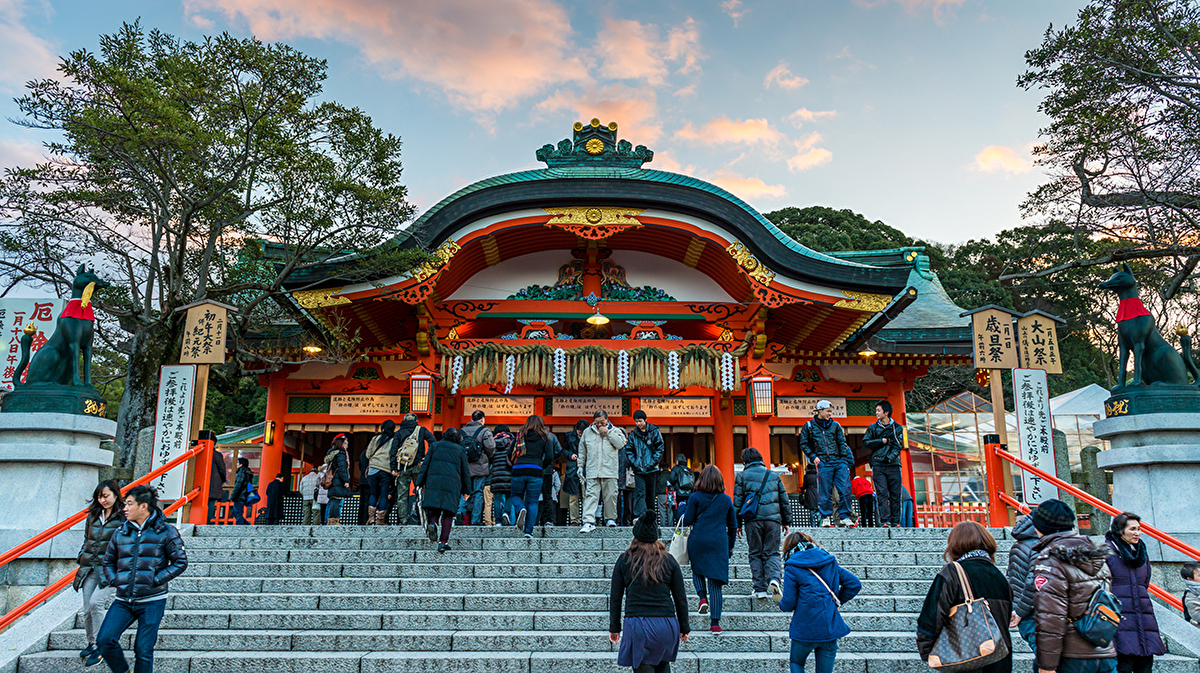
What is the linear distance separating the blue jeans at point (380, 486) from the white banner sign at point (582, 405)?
5.15m

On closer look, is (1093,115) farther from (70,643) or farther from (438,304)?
(70,643)

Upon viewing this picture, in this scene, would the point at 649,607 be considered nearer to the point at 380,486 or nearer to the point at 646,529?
the point at 646,529

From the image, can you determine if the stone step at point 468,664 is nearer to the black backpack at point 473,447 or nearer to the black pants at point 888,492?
the black backpack at point 473,447

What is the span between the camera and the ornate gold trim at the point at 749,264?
12992 mm

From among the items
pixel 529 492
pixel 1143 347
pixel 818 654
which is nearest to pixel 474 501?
pixel 529 492

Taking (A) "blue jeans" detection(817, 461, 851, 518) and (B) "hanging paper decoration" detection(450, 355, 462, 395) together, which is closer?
(A) "blue jeans" detection(817, 461, 851, 518)

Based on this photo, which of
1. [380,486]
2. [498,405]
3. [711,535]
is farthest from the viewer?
[498,405]

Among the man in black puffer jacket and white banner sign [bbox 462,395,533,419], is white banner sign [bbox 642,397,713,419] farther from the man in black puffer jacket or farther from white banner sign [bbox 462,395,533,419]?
the man in black puffer jacket

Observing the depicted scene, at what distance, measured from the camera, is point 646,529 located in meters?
4.70

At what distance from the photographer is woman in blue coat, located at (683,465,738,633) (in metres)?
6.40

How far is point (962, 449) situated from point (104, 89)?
20.3 meters

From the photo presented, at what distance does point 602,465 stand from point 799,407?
7172 mm

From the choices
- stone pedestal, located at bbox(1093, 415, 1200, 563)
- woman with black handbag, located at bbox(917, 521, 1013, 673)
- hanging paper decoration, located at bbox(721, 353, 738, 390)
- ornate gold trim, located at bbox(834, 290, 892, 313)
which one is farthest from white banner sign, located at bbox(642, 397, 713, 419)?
woman with black handbag, located at bbox(917, 521, 1013, 673)

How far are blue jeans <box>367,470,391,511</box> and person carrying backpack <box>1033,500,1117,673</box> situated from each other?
25.6 ft
